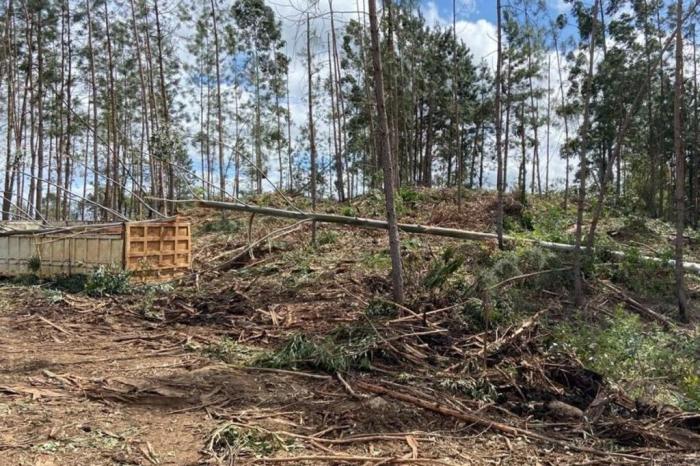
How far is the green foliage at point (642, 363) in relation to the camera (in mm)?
4641

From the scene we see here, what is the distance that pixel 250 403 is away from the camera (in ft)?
14.1

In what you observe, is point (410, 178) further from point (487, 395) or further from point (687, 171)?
point (487, 395)

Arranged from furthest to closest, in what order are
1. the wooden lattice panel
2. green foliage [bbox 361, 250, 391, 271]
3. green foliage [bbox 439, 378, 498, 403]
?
the wooden lattice panel, green foliage [bbox 361, 250, 391, 271], green foliage [bbox 439, 378, 498, 403]

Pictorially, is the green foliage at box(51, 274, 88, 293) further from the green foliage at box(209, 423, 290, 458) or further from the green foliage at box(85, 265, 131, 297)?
the green foliage at box(209, 423, 290, 458)

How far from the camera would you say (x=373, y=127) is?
18.4 metres

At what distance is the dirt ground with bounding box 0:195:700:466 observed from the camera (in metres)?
3.51

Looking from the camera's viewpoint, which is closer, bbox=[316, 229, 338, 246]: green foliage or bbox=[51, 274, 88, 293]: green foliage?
bbox=[51, 274, 88, 293]: green foliage

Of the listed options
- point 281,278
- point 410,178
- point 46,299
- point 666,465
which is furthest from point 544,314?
point 410,178

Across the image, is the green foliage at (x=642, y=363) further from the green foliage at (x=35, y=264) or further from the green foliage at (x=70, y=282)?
the green foliage at (x=35, y=264)

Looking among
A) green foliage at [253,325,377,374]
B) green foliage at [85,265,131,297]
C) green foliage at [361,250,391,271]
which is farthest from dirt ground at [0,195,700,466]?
green foliage at [361,250,391,271]

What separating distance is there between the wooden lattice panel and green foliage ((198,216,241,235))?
3.99 meters

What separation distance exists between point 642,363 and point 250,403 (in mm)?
3479

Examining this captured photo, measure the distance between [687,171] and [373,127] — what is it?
50.4 ft

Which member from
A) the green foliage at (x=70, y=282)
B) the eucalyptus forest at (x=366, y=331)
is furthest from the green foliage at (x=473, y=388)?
the green foliage at (x=70, y=282)
